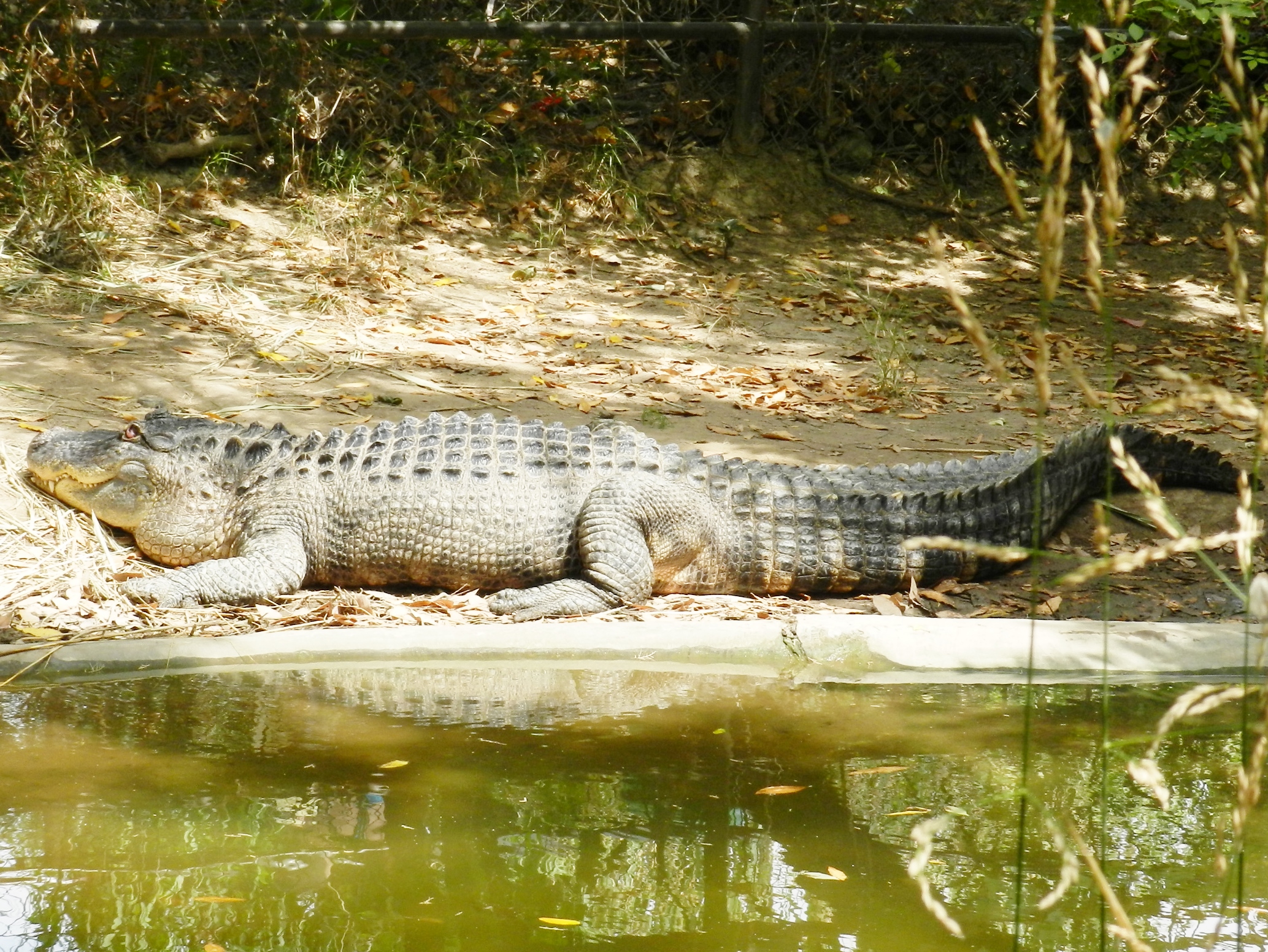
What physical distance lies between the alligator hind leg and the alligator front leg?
786 mm

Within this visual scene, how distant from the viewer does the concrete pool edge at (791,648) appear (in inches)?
147

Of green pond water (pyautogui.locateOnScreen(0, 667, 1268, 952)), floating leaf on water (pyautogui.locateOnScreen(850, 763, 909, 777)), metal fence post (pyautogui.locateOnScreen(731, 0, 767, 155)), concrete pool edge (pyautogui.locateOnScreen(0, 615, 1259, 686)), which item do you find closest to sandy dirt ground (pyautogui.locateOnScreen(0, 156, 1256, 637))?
concrete pool edge (pyautogui.locateOnScreen(0, 615, 1259, 686))

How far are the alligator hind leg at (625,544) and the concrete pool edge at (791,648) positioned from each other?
2.58ft

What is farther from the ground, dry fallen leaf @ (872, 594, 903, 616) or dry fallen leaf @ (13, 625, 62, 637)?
dry fallen leaf @ (13, 625, 62, 637)

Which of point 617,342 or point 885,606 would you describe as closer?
point 885,606

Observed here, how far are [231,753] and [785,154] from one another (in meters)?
8.31

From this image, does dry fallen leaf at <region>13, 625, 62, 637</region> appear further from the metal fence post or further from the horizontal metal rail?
the metal fence post

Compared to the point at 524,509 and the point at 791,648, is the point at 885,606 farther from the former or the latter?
the point at 524,509

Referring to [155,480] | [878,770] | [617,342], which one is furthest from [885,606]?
[617,342]

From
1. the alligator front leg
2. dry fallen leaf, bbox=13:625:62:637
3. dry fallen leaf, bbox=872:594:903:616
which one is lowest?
dry fallen leaf, bbox=872:594:903:616

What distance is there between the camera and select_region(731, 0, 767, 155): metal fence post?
375 inches

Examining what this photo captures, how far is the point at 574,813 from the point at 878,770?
80 centimetres

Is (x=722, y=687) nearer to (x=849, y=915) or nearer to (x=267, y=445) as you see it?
(x=849, y=915)

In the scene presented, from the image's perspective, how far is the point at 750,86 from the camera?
9953 mm
